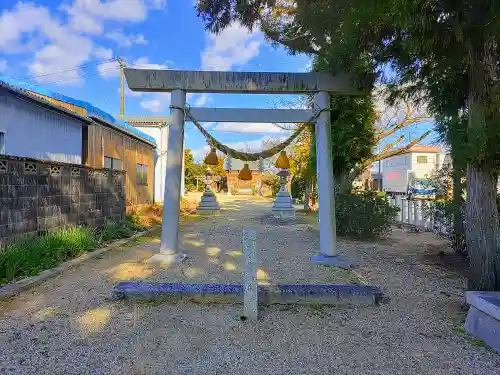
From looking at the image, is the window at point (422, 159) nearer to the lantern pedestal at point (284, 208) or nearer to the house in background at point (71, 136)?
the lantern pedestal at point (284, 208)

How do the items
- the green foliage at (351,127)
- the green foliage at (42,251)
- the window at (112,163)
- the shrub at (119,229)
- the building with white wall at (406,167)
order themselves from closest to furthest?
the green foliage at (42,251), the shrub at (119,229), the green foliage at (351,127), the window at (112,163), the building with white wall at (406,167)

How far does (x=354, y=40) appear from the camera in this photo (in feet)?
Result: 12.8

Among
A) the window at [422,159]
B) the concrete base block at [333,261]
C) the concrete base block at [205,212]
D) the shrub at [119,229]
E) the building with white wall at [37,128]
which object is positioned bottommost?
the concrete base block at [333,261]

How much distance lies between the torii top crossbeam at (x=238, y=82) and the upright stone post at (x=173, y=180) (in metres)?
0.23

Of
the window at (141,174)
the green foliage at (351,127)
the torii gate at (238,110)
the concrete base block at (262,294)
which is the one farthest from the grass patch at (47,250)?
the window at (141,174)

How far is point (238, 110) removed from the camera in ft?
20.5

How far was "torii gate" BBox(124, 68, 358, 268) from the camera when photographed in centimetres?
598

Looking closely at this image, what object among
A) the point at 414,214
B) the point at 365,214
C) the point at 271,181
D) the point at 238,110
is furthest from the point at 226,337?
the point at 271,181

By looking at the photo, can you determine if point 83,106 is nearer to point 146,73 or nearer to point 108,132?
point 108,132

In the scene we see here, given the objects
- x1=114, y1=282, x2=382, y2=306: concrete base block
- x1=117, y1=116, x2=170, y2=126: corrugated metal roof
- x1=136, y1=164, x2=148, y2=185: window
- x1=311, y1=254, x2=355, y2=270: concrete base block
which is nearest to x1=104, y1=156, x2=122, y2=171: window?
x1=136, y1=164, x2=148, y2=185: window

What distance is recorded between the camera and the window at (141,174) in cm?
1425

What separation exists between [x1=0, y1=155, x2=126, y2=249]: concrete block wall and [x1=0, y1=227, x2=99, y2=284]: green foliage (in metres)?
0.17

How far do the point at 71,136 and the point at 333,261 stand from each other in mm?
7053

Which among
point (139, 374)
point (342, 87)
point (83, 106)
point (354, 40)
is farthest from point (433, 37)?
point (83, 106)
